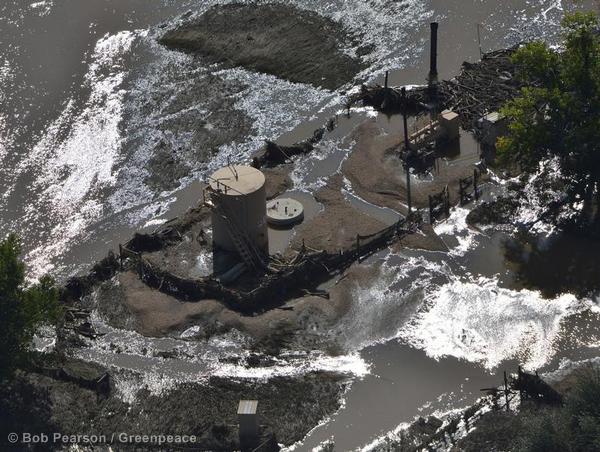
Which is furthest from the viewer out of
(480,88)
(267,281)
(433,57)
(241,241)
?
(433,57)

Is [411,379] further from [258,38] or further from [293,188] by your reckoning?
[258,38]

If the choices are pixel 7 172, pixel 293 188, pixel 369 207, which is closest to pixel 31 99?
pixel 7 172

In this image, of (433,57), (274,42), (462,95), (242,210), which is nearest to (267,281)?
(242,210)

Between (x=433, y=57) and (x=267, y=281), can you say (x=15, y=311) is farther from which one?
(x=433, y=57)

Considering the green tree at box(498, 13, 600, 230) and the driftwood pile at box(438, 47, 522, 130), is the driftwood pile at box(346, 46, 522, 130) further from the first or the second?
the green tree at box(498, 13, 600, 230)

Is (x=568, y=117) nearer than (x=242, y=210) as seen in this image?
No

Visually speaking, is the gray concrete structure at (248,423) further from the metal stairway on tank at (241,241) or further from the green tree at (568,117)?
the green tree at (568,117)

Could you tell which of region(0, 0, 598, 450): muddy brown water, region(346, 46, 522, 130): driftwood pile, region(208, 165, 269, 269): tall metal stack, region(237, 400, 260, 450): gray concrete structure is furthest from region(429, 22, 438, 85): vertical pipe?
region(237, 400, 260, 450): gray concrete structure
